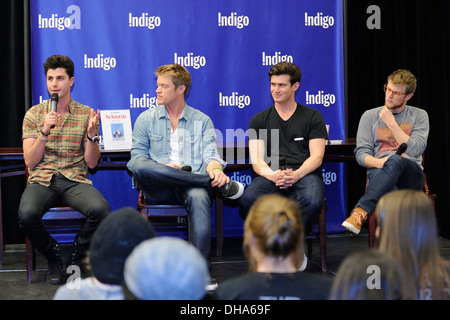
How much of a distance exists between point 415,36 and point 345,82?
0.79m

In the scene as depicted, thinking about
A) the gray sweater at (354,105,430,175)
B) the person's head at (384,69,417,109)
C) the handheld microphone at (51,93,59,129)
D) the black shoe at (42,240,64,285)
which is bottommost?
the black shoe at (42,240,64,285)

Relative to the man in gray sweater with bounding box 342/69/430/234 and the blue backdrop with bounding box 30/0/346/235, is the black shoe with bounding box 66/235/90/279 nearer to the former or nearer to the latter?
the blue backdrop with bounding box 30/0/346/235

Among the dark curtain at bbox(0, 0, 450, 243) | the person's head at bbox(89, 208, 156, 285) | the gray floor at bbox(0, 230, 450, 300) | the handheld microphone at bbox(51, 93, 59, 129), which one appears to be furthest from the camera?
the dark curtain at bbox(0, 0, 450, 243)

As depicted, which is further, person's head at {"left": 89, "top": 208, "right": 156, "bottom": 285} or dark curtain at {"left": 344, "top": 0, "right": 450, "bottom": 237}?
dark curtain at {"left": 344, "top": 0, "right": 450, "bottom": 237}

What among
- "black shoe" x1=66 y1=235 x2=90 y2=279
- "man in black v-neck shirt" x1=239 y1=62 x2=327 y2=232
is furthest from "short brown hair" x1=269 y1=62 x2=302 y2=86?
"black shoe" x1=66 y1=235 x2=90 y2=279

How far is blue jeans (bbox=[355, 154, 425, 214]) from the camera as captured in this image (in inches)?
128

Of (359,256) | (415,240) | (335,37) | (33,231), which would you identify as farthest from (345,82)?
(359,256)

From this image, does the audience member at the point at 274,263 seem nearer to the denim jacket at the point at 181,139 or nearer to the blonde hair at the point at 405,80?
the denim jacket at the point at 181,139

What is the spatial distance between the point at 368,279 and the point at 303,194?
79.8 inches

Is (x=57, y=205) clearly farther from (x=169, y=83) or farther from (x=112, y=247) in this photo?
(x=112, y=247)

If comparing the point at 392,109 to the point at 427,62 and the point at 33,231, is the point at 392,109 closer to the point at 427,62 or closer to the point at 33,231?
the point at 427,62

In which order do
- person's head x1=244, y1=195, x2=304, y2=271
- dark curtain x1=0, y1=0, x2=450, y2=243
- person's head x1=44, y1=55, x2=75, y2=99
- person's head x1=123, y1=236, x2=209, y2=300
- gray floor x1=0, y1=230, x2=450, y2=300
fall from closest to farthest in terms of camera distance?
person's head x1=123, y1=236, x2=209, y2=300 → person's head x1=244, y1=195, x2=304, y2=271 → gray floor x1=0, y1=230, x2=450, y2=300 → person's head x1=44, y1=55, x2=75, y2=99 → dark curtain x1=0, y1=0, x2=450, y2=243

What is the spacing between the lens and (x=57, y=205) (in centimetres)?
334

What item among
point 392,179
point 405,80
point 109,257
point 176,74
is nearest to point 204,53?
point 176,74
